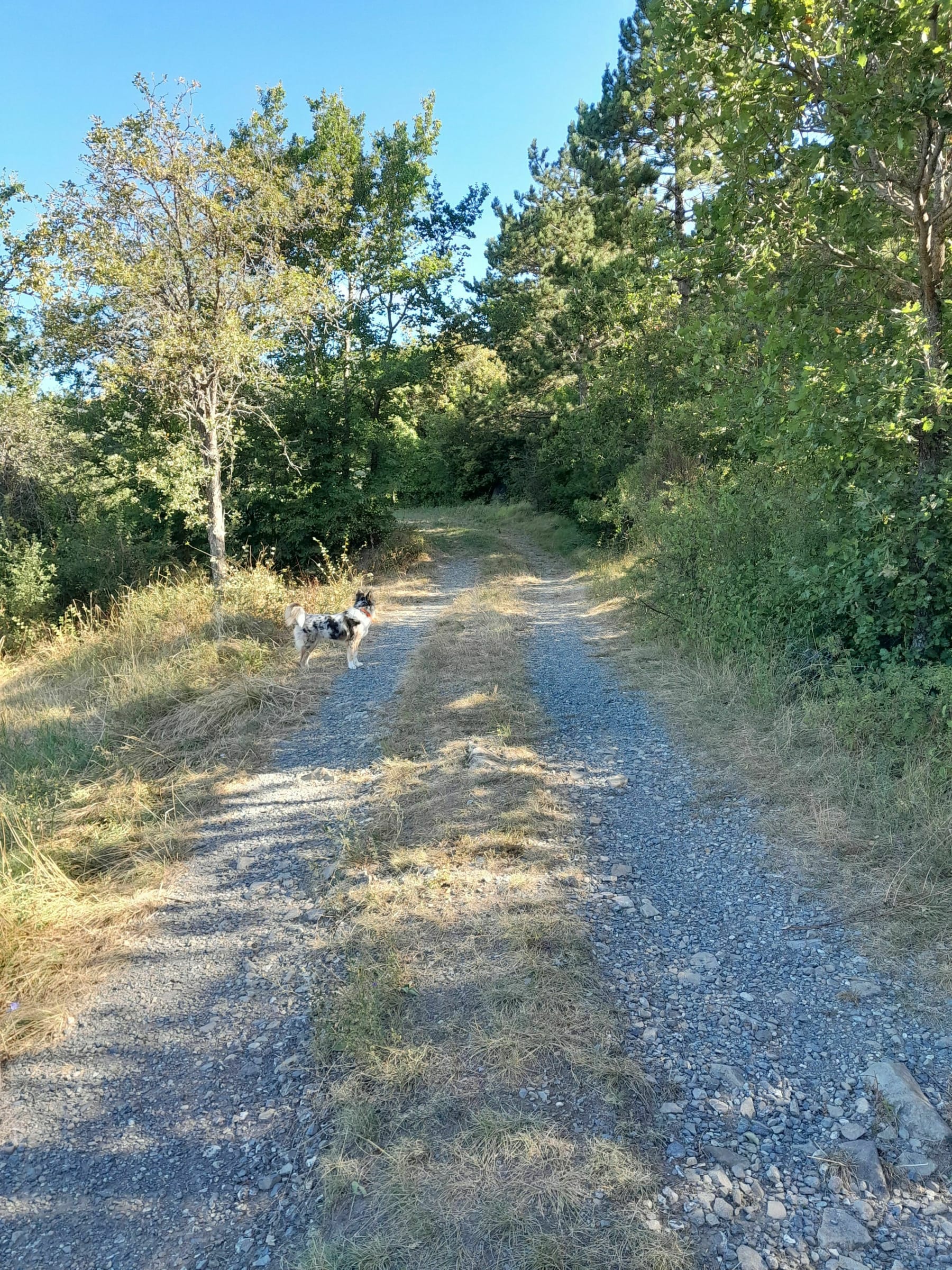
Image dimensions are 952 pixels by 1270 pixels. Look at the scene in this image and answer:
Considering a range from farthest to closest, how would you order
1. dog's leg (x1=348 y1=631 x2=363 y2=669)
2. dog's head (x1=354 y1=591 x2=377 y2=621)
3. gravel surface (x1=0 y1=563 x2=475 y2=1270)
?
1. dog's head (x1=354 y1=591 x2=377 y2=621)
2. dog's leg (x1=348 y1=631 x2=363 y2=669)
3. gravel surface (x1=0 y1=563 x2=475 y2=1270)

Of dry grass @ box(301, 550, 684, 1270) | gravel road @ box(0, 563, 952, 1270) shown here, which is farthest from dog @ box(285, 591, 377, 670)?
gravel road @ box(0, 563, 952, 1270)

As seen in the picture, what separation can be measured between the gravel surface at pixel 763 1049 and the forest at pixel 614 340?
8.19 feet

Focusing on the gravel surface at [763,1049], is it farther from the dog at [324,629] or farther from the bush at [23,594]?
the bush at [23,594]

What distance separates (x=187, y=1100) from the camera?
2926 millimetres

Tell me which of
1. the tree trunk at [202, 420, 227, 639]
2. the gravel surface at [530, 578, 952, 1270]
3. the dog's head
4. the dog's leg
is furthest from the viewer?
the tree trunk at [202, 420, 227, 639]

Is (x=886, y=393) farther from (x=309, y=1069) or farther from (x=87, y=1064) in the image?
(x=87, y=1064)

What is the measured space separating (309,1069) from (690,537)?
8134mm

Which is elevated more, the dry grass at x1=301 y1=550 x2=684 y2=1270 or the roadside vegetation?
the roadside vegetation

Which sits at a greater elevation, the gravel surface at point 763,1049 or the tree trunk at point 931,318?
the tree trunk at point 931,318

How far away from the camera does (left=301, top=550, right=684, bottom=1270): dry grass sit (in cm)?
228

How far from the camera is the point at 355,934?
3.83m

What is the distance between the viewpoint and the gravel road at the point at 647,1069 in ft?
7.70

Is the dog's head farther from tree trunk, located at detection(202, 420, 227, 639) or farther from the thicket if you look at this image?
the thicket

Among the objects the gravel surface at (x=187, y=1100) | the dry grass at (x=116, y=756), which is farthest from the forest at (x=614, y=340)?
the gravel surface at (x=187, y=1100)
